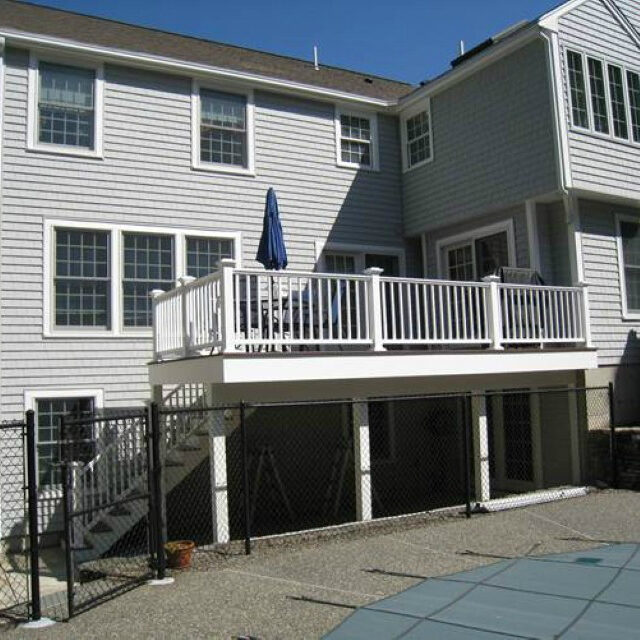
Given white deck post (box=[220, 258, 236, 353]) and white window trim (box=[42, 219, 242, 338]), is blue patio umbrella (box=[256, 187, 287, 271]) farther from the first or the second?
white deck post (box=[220, 258, 236, 353])

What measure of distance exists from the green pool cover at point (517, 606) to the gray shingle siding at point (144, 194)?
659 centimetres

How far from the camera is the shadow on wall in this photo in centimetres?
1209

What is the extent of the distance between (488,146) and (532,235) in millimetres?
1845

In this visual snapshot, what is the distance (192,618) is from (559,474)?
7.73 m

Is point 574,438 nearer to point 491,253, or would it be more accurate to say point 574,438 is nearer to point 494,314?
point 494,314

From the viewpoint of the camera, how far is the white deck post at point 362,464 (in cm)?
957

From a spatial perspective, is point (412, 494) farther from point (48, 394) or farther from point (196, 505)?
point (48, 394)

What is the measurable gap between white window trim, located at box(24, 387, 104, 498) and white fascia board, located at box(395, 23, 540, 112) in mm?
7929

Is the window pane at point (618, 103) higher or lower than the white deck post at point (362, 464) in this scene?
higher

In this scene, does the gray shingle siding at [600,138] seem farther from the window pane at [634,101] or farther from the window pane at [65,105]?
the window pane at [65,105]

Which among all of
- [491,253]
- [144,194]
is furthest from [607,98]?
[144,194]

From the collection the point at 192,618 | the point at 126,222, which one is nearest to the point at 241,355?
the point at 192,618

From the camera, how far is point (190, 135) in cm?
1237

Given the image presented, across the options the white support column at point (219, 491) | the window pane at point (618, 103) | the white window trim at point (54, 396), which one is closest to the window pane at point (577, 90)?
the window pane at point (618, 103)
